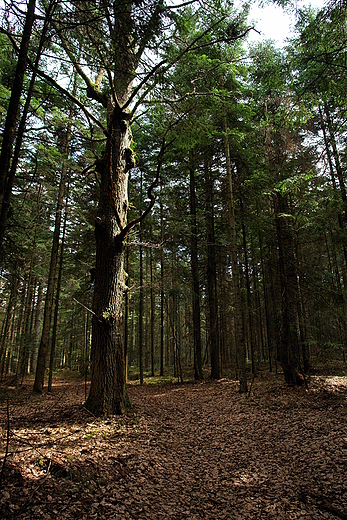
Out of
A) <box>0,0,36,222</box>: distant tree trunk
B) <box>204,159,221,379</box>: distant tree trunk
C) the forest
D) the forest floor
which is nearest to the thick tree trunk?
the forest

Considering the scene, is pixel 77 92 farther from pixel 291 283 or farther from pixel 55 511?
pixel 55 511

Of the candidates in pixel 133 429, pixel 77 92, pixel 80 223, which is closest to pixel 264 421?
pixel 133 429

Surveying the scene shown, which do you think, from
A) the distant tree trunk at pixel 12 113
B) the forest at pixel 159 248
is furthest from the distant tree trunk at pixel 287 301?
the distant tree trunk at pixel 12 113

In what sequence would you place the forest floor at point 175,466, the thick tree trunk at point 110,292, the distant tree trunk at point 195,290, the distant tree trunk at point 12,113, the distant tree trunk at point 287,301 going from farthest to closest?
the distant tree trunk at point 195,290 < the distant tree trunk at point 287,301 < the thick tree trunk at point 110,292 < the forest floor at point 175,466 < the distant tree trunk at point 12,113

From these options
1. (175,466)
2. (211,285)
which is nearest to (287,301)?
(211,285)

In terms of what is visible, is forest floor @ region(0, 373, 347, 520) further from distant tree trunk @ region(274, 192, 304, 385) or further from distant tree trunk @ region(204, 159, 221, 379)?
distant tree trunk @ region(204, 159, 221, 379)

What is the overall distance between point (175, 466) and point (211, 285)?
415 inches

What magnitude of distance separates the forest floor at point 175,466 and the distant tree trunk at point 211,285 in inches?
264

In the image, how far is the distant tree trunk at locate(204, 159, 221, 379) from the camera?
14.0 m

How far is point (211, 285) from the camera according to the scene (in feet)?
48.3

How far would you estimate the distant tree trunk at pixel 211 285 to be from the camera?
1398 centimetres

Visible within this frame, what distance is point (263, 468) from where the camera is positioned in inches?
178

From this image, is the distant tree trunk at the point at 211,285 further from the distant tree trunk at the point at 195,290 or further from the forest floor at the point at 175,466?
the forest floor at the point at 175,466

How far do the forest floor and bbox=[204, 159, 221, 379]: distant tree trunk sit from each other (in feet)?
22.0
